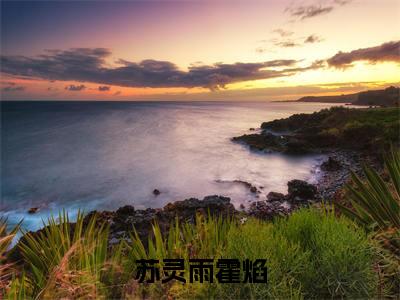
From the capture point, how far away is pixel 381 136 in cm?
2803

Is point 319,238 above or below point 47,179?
above

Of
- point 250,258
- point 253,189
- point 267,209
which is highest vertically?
point 250,258

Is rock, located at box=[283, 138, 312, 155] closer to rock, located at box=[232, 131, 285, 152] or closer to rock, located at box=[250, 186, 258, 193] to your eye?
rock, located at box=[232, 131, 285, 152]

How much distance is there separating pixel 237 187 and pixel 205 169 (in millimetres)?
7334

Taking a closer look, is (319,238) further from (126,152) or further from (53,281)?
(126,152)

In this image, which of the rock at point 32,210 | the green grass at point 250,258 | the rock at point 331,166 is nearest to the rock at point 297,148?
the rock at point 331,166

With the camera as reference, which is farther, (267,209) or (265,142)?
(265,142)

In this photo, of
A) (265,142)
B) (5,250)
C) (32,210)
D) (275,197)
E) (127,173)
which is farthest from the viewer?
(265,142)

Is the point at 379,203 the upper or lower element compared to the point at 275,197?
upper

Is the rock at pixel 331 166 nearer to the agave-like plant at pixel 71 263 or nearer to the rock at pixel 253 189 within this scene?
the rock at pixel 253 189

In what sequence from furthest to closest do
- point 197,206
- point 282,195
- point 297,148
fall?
point 297,148 < point 282,195 < point 197,206

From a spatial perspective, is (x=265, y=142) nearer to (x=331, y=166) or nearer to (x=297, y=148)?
(x=297, y=148)

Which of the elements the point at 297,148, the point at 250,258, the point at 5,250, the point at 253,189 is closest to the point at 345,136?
the point at 297,148

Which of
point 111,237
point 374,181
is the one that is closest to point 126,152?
point 111,237
